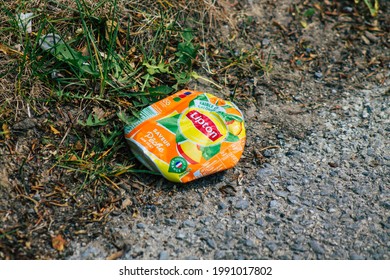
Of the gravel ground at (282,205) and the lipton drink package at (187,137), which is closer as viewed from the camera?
the gravel ground at (282,205)

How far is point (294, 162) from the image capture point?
288cm

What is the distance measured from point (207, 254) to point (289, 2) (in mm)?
2026

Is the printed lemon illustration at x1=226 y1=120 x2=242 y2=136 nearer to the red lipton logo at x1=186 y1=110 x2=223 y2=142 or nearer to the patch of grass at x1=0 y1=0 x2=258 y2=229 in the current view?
the red lipton logo at x1=186 y1=110 x2=223 y2=142

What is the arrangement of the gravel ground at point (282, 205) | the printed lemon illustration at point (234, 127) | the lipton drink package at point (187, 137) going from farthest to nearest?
the printed lemon illustration at point (234, 127) → the lipton drink package at point (187, 137) → the gravel ground at point (282, 205)

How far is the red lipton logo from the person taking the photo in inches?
109

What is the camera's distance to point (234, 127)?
2840 millimetres

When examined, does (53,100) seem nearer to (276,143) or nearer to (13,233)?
(13,233)

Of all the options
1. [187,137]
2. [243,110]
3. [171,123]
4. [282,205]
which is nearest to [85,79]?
[171,123]

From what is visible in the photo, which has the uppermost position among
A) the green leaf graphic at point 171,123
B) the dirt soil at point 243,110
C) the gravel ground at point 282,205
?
the green leaf graphic at point 171,123

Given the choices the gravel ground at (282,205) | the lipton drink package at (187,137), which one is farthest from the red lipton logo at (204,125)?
the gravel ground at (282,205)

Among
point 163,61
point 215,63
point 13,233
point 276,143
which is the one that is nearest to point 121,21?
point 163,61

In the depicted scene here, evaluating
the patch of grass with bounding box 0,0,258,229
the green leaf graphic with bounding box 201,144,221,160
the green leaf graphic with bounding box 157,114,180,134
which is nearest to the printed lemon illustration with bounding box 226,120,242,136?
the green leaf graphic with bounding box 201,144,221,160

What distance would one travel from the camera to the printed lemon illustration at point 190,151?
2686 mm

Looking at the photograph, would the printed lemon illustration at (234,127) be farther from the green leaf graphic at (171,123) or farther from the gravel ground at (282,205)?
the green leaf graphic at (171,123)
